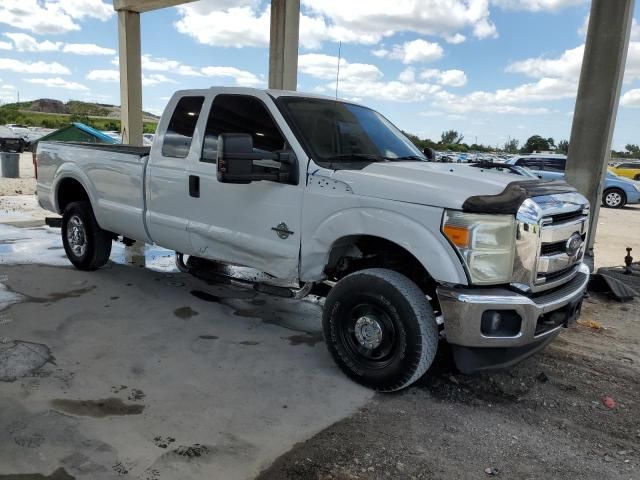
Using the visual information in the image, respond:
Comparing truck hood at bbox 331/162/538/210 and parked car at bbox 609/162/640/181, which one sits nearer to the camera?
truck hood at bbox 331/162/538/210

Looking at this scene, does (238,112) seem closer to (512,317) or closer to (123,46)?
(512,317)

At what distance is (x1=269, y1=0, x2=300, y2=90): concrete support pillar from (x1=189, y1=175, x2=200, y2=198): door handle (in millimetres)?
5772

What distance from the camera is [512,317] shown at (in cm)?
321

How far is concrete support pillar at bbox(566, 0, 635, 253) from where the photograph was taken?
641 cm

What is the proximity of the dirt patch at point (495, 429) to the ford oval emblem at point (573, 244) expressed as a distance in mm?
966

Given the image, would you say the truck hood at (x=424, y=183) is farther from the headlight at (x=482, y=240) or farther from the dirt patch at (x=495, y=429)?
the dirt patch at (x=495, y=429)

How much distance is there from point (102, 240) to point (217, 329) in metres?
2.28

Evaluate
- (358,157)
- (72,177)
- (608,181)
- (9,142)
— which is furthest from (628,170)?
(9,142)

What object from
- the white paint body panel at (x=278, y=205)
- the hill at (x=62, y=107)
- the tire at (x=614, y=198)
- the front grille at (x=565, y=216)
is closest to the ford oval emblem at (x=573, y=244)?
the front grille at (x=565, y=216)

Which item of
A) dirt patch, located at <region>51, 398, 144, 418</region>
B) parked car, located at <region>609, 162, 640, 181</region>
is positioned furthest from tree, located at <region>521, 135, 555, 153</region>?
dirt patch, located at <region>51, 398, 144, 418</region>

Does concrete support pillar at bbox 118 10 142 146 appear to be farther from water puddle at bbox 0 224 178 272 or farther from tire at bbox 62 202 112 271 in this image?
tire at bbox 62 202 112 271

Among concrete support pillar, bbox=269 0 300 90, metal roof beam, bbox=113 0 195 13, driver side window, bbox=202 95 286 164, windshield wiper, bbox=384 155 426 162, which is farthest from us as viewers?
metal roof beam, bbox=113 0 195 13

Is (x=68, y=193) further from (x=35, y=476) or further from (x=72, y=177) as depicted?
(x=35, y=476)

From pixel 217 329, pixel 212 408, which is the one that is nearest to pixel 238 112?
pixel 217 329
